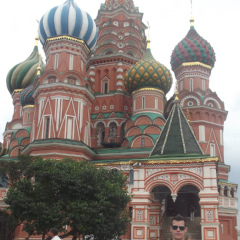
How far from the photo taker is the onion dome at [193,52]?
97.9 ft

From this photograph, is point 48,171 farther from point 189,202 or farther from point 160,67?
point 160,67

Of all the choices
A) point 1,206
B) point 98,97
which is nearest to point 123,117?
point 98,97

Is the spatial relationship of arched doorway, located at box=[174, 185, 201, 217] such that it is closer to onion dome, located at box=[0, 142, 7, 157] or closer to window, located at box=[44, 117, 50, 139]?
window, located at box=[44, 117, 50, 139]

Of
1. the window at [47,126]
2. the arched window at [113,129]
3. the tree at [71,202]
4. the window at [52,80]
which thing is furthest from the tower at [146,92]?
the tree at [71,202]

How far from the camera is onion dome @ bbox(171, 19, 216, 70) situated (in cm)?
2983

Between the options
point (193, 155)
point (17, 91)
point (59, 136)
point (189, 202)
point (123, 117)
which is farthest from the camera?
point (17, 91)

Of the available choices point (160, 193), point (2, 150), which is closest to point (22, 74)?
point (2, 150)

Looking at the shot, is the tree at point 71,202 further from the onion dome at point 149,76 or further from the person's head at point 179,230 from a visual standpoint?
the onion dome at point 149,76

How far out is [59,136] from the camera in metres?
23.5

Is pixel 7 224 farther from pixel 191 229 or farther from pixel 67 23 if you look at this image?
pixel 67 23

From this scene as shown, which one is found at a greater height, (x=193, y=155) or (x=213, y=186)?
(x=193, y=155)

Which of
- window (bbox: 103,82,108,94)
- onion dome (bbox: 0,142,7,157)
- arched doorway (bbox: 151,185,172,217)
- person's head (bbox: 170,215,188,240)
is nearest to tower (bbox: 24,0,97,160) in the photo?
window (bbox: 103,82,108,94)

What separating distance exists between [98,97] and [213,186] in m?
15.4

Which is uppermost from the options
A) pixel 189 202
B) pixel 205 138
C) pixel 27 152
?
pixel 205 138
